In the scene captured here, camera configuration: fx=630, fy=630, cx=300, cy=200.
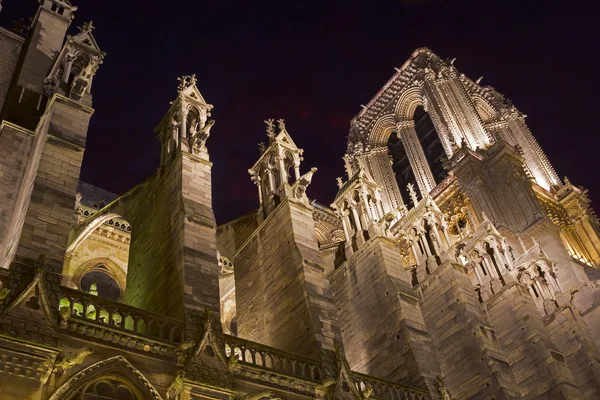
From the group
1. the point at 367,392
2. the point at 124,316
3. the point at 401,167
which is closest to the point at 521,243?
the point at 367,392

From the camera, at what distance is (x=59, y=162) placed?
Answer: 14039mm

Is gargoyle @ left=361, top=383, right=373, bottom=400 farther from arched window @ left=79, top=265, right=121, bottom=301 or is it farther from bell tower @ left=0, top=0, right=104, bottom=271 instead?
arched window @ left=79, top=265, right=121, bottom=301

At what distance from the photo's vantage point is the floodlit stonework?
1173 cm

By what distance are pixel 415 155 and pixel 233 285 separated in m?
27.2

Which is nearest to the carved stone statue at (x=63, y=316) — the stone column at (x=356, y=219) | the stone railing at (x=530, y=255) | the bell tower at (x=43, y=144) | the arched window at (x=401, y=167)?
the bell tower at (x=43, y=144)

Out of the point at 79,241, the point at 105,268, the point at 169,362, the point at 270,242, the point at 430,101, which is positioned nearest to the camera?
the point at 169,362

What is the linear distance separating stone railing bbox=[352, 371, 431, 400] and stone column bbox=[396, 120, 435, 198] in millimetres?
26943

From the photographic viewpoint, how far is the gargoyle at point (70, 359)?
10734 millimetres

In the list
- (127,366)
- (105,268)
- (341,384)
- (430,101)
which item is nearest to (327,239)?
(430,101)

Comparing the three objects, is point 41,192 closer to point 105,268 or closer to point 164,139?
point 164,139

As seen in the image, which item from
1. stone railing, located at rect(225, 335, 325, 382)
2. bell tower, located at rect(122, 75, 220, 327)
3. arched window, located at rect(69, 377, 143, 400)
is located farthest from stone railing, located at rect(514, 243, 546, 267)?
arched window, located at rect(69, 377, 143, 400)

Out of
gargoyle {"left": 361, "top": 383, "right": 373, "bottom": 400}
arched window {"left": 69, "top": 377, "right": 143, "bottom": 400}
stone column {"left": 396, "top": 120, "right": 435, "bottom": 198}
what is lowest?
arched window {"left": 69, "top": 377, "right": 143, "bottom": 400}

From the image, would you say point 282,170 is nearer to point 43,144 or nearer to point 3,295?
point 43,144

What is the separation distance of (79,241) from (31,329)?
1040cm
